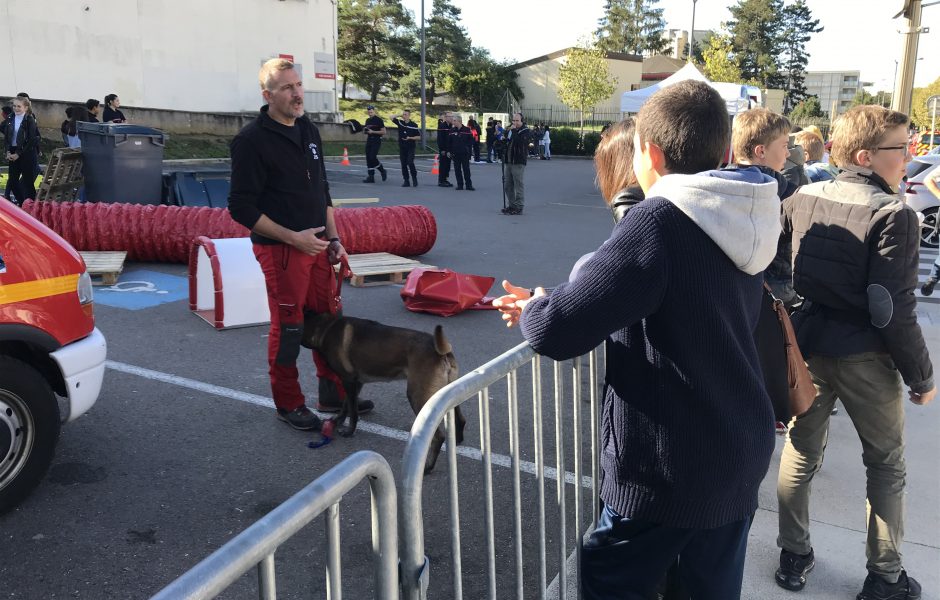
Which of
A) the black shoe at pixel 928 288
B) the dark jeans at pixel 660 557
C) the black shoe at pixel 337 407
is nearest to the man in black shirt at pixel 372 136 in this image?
the black shoe at pixel 928 288

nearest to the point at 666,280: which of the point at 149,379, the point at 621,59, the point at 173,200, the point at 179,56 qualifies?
the point at 149,379

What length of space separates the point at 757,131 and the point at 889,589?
2.28m

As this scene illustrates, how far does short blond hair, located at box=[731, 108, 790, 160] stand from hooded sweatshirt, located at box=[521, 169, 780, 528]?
87.3 inches

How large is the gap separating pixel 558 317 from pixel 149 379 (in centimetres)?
459

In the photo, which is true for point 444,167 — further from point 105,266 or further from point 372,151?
point 105,266

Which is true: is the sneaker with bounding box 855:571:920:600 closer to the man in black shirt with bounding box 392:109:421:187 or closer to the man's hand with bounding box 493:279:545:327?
the man's hand with bounding box 493:279:545:327

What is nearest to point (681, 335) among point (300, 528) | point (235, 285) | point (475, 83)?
point (300, 528)

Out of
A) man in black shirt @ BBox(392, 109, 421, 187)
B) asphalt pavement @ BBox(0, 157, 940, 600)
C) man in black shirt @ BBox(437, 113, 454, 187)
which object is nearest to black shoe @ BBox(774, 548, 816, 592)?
asphalt pavement @ BBox(0, 157, 940, 600)

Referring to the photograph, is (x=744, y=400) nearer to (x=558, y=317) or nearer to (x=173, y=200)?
(x=558, y=317)

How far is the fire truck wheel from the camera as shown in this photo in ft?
11.6

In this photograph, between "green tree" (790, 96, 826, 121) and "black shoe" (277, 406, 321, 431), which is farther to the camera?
"green tree" (790, 96, 826, 121)

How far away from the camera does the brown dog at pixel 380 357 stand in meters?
4.07

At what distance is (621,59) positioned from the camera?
60812mm

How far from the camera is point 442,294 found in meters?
7.49
